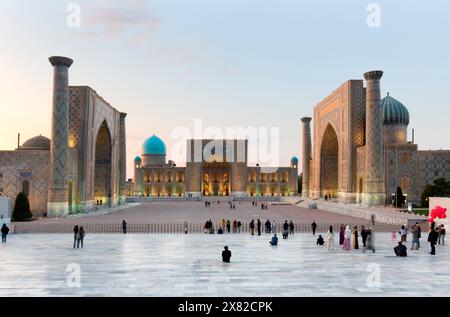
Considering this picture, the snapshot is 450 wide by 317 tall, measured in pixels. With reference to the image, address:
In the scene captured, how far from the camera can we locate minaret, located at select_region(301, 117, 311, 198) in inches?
2783

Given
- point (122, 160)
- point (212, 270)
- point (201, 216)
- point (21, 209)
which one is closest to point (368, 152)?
point (201, 216)

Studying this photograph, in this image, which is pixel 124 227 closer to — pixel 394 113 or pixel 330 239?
pixel 330 239

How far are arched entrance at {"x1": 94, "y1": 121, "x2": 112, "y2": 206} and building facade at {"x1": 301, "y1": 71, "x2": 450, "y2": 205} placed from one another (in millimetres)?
26920

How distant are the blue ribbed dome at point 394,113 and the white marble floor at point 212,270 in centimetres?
4065

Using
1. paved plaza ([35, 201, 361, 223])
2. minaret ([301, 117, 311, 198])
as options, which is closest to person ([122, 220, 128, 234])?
paved plaza ([35, 201, 361, 223])

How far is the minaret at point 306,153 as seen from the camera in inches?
2783

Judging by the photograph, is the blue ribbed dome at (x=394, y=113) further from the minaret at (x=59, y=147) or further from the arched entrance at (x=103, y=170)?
the minaret at (x=59, y=147)

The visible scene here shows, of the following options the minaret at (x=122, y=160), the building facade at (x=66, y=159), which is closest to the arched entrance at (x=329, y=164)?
the minaret at (x=122, y=160)

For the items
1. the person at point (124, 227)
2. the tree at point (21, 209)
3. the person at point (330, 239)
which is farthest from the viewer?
the tree at point (21, 209)

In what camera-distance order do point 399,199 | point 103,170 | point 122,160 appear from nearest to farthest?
1. point 399,199
2. point 103,170
3. point 122,160

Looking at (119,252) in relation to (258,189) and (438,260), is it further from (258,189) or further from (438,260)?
(258,189)

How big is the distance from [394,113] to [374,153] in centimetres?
1654

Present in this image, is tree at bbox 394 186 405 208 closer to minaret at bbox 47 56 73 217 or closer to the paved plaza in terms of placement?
the paved plaza

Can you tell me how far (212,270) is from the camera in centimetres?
1298
